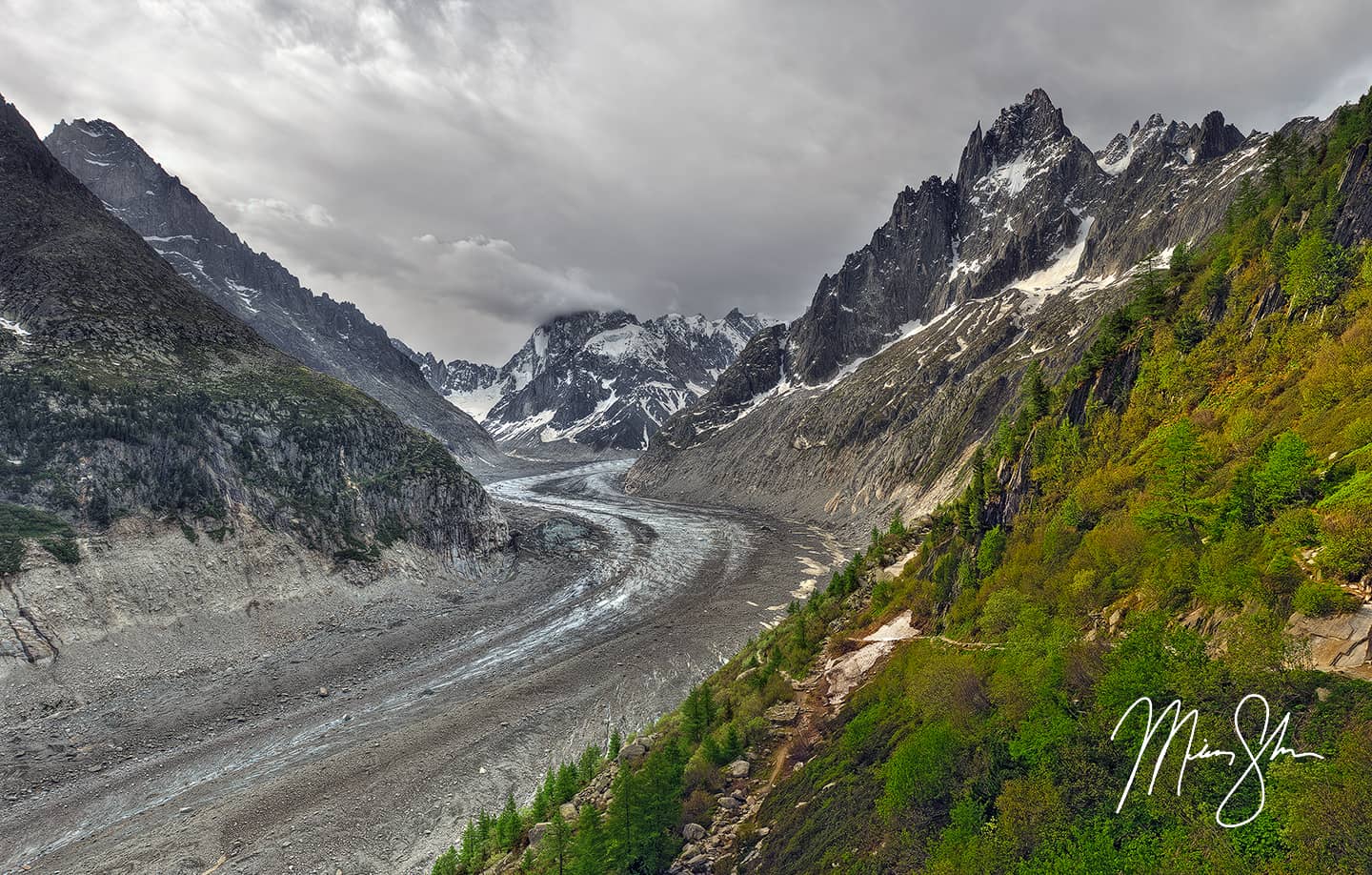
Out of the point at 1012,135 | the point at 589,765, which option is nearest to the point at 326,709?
the point at 589,765

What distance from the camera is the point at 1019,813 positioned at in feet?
29.1

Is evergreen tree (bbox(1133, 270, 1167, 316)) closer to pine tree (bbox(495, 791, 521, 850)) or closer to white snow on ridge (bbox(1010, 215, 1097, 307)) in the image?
pine tree (bbox(495, 791, 521, 850))

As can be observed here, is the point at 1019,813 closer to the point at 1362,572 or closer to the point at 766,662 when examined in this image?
the point at 1362,572

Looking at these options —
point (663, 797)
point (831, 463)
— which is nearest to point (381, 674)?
point (663, 797)

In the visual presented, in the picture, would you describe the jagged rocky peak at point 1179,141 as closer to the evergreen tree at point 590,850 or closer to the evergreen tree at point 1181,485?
the evergreen tree at point 1181,485

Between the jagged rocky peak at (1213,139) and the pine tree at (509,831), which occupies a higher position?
the jagged rocky peak at (1213,139)

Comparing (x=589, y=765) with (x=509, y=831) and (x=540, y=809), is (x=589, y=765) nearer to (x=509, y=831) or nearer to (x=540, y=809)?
(x=540, y=809)

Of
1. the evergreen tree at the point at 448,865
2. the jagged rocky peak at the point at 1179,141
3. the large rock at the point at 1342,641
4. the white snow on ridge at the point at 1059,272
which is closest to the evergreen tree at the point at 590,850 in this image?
the evergreen tree at the point at 448,865

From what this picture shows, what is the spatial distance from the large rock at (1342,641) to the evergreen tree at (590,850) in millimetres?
14389

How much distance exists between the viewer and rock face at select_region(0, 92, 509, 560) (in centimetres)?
4512

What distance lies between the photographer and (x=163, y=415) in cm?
5022

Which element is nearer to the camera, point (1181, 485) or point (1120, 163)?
point (1181, 485)
